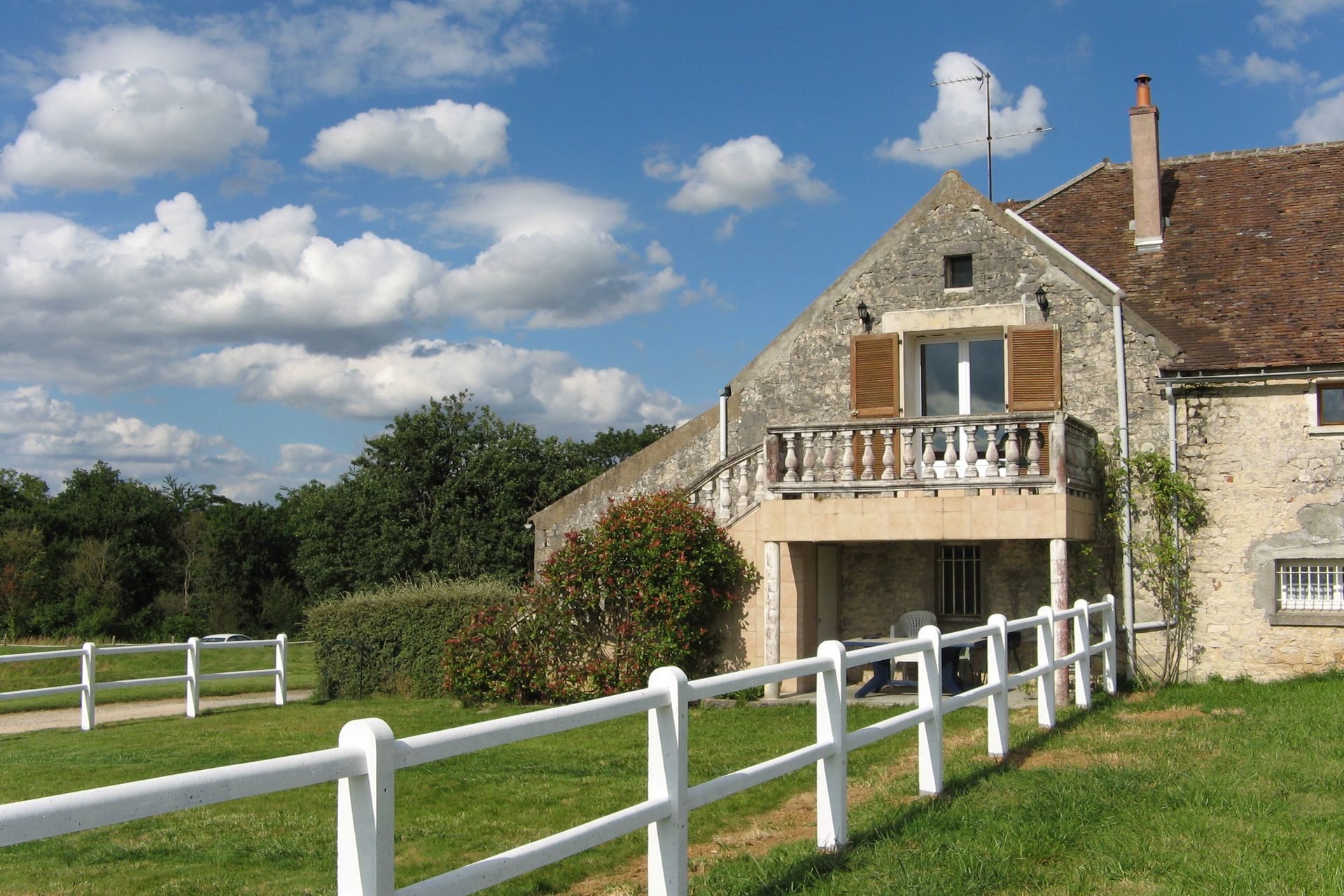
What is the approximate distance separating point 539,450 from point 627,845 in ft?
102

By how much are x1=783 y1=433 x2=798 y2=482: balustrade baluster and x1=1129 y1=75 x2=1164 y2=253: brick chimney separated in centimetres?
640

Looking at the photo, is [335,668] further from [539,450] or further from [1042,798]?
[539,450]

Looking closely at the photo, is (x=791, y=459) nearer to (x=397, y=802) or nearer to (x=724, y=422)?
(x=724, y=422)

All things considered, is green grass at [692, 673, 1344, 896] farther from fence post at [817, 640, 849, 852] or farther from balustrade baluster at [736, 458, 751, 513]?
balustrade baluster at [736, 458, 751, 513]

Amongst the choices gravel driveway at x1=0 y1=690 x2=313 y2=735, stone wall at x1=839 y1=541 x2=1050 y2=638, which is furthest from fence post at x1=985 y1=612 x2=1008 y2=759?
gravel driveway at x1=0 y1=690 x2=313 y2=735

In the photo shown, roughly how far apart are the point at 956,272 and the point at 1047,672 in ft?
24.3

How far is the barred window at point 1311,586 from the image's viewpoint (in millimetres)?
13945

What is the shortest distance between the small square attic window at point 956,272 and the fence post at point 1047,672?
677 centimetres

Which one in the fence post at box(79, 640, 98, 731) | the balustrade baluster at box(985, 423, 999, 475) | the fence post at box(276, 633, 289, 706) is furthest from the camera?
the fence post at box(276, 633, 289, 706)

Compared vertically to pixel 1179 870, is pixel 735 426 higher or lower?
higher

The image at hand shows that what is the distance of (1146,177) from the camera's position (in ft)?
55.1

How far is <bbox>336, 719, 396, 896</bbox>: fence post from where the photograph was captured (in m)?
3.38

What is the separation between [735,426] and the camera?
17.2 meters

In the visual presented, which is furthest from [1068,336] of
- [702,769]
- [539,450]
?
[539,450]
